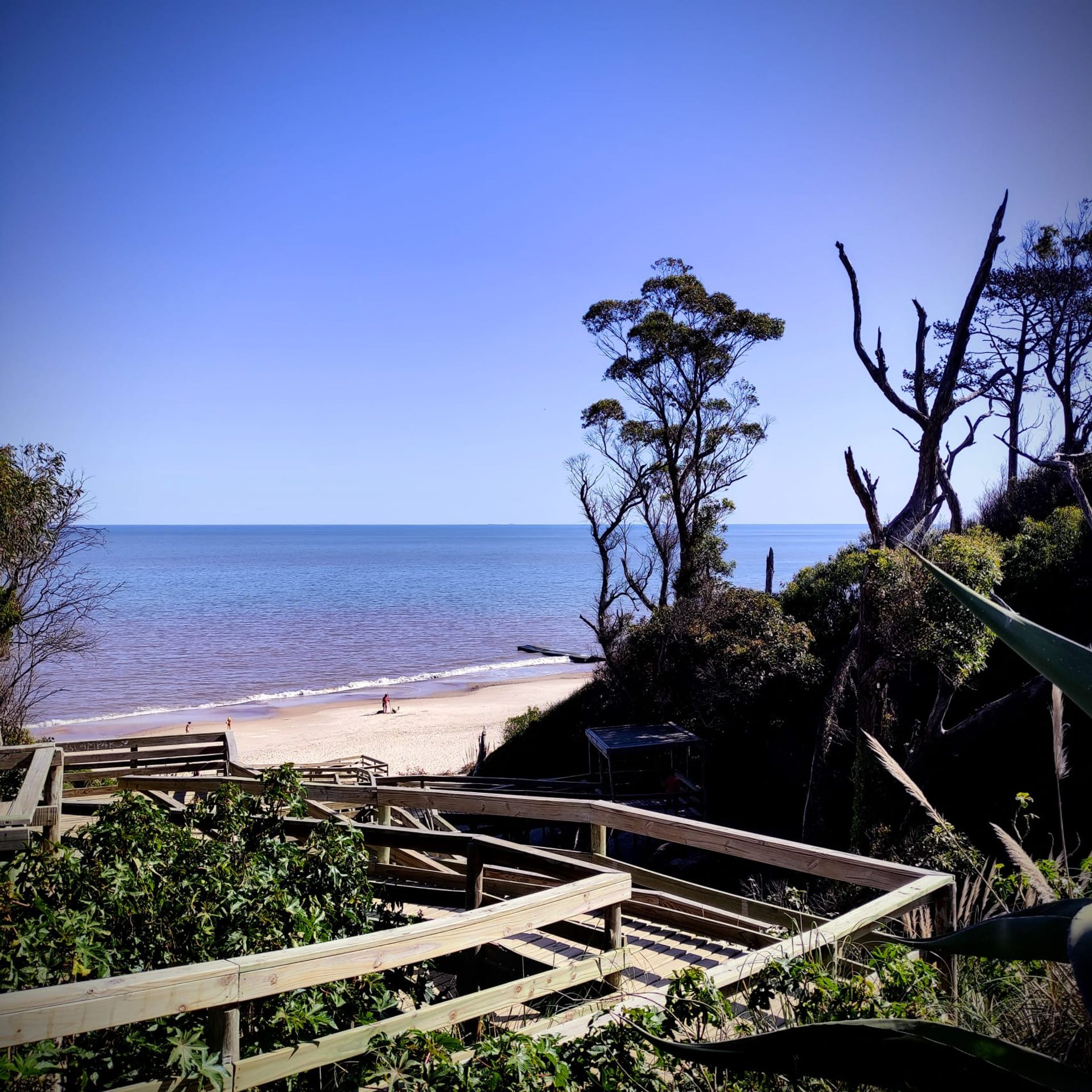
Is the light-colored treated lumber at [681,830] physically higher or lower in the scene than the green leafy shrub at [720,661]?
higher

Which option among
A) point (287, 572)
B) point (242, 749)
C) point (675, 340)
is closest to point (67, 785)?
point (242, 749)

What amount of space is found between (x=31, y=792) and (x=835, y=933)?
5.53 meters

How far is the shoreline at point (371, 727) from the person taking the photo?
24516 mm

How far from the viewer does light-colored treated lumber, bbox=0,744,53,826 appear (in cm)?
482

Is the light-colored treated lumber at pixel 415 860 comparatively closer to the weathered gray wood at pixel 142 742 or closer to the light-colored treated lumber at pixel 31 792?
the light-colored treated lumber at pixel 31 792

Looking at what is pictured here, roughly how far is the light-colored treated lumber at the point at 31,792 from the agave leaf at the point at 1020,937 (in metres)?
5.36

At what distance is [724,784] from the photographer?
17.2 meters

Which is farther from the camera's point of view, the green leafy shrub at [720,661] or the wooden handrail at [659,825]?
the green leafy shrub at [720,661]

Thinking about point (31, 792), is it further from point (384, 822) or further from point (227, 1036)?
point (227, 1036)

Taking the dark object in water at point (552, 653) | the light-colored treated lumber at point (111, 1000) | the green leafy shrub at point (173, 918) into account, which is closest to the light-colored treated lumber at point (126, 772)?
the green leafy shrub at point (173, 918)

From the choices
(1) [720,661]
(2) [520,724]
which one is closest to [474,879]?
(1) [720,661]

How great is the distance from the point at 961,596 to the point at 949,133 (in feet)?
49.1

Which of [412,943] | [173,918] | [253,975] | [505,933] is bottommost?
[173,918]

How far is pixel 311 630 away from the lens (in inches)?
2147
